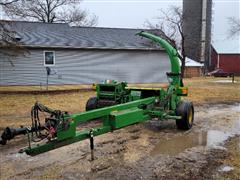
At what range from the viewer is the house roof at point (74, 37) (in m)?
21.5

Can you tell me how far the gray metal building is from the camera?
2094 cm

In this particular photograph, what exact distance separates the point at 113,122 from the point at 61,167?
1.05m

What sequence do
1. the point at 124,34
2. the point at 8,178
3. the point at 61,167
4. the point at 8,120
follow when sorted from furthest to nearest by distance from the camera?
the point at 124,34 < the point at 8,120 < the point at 61,167 < the point at 8,178

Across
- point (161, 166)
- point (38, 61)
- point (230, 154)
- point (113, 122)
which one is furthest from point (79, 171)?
point (38, 61)

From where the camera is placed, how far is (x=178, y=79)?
8.60 metres

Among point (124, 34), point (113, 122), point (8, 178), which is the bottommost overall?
point (8, 178)

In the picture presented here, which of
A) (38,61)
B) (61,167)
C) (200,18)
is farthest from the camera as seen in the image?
(200,18)

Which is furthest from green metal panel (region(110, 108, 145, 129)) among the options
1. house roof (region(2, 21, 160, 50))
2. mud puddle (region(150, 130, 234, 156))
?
house roof (region(2, 21, 160, 50))

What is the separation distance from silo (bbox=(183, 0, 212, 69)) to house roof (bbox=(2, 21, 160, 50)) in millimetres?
23153

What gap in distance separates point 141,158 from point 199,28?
45287 mm

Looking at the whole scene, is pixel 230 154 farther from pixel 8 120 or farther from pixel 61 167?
pixel 8 120

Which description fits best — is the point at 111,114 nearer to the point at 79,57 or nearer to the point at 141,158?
the point at 141,158

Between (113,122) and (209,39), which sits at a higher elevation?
(209,39)

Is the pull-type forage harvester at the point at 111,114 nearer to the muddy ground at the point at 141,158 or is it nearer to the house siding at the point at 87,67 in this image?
the muddy ground at the point at 141,158
